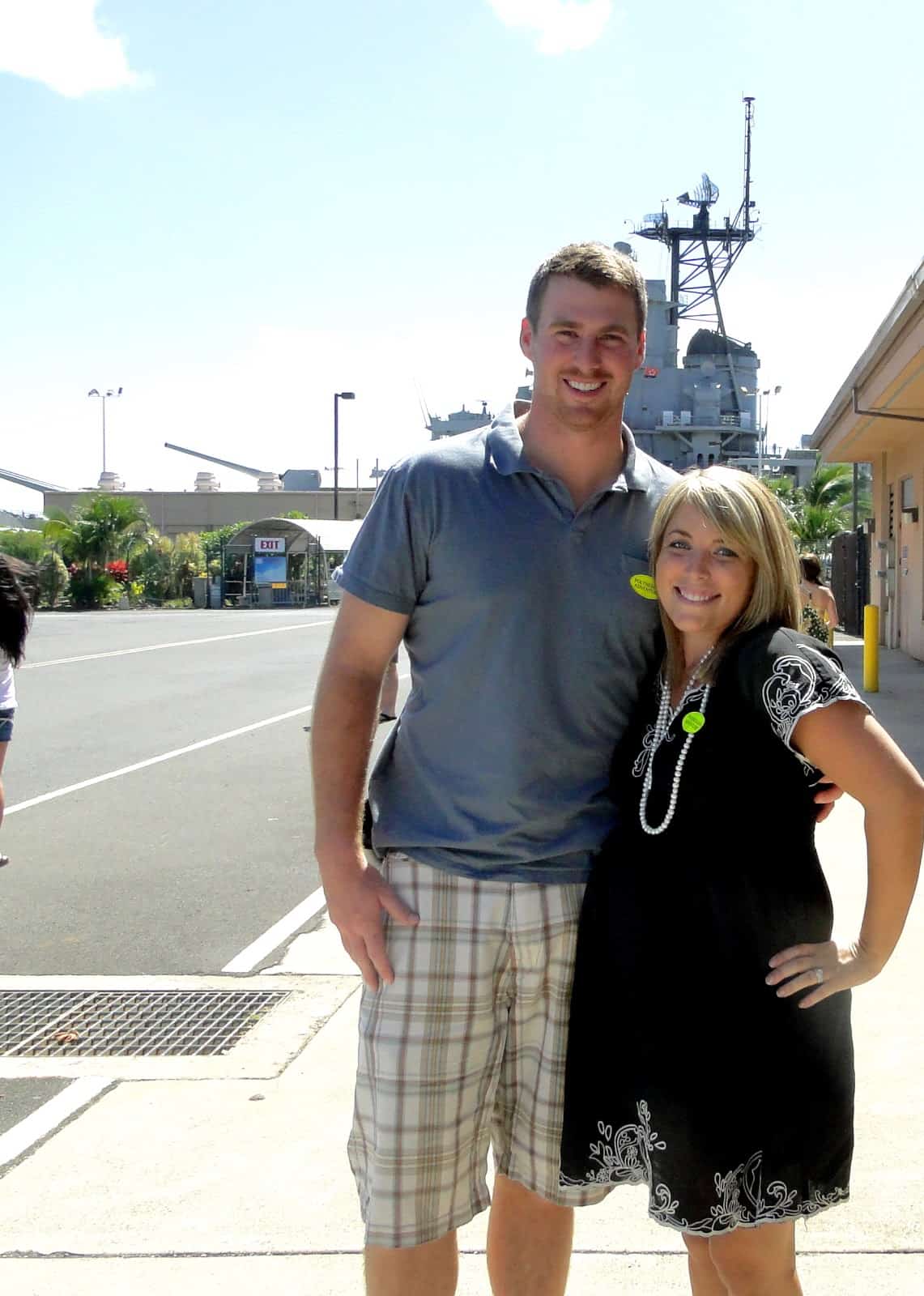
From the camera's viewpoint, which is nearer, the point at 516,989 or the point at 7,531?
the point at 516,989

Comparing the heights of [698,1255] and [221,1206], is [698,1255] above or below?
above

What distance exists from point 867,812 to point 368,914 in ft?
3.00

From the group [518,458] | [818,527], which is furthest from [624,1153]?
[818,527]

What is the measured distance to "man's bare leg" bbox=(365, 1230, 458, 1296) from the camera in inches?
92.4

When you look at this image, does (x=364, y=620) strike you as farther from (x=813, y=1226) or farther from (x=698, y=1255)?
(x=813, y=1226)

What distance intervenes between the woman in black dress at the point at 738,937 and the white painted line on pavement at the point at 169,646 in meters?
17.0

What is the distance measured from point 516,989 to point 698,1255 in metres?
0.59

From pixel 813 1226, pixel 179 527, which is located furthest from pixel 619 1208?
pixel 179 527

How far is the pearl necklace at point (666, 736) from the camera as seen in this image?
230 cm

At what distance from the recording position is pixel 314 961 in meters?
5.59

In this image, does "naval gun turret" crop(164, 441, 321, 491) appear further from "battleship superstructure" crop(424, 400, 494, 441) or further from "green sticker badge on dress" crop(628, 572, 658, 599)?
"green sticker badge on dress" crop(628, 572, 658, 599)

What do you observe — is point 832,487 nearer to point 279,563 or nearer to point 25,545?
point 279,563

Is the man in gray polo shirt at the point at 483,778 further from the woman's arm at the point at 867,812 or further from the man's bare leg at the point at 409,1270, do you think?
the woman's arm at the point at 867,812

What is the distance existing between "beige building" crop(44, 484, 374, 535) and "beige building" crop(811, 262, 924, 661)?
1765 inches
